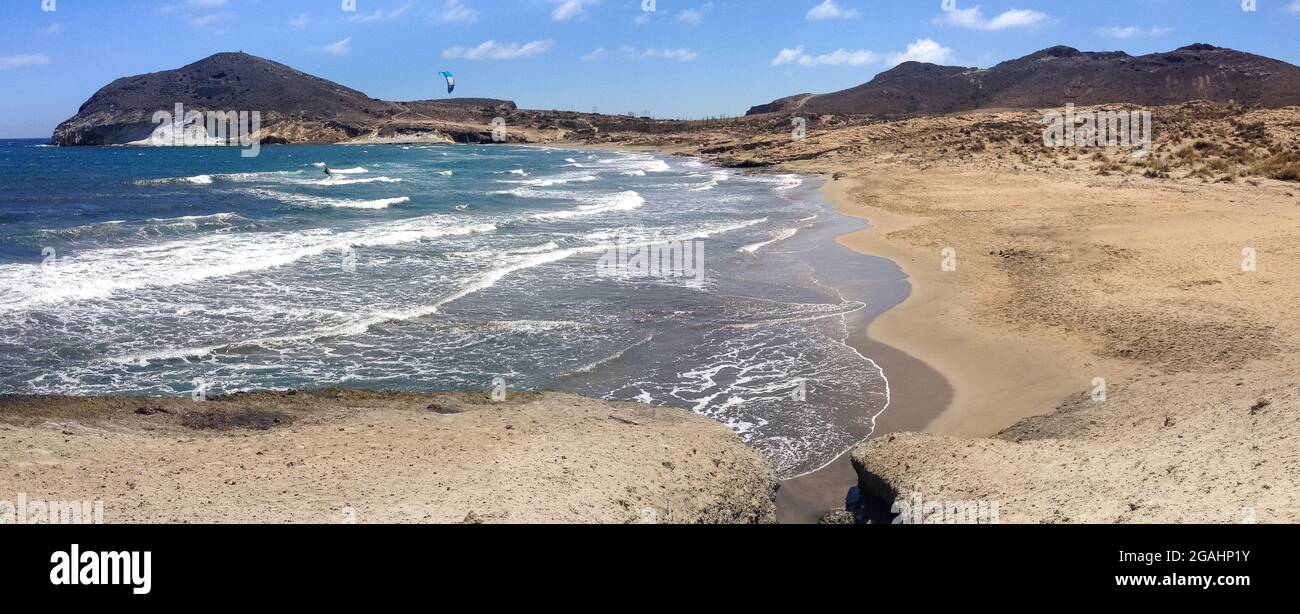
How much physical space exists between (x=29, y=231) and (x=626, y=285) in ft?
60.1

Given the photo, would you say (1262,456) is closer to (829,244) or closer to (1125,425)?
(1125,425)

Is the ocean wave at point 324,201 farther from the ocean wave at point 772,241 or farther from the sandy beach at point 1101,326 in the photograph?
the sandy beach at point 1101,326

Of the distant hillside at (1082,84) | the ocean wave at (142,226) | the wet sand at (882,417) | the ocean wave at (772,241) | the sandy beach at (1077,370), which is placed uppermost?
the distant hillside at (1082,84)

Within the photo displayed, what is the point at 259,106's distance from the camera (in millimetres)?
128375

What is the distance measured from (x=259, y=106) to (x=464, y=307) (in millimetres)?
130939

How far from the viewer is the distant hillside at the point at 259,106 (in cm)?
11881

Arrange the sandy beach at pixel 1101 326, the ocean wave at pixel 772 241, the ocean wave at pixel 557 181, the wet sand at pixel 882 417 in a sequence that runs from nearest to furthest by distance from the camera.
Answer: the sandy beach at pixel 1101 326 < the wet sand at pixel 882 417 < the ocean wave at pixel 772 241 < the ocean wave at pixel 557 181

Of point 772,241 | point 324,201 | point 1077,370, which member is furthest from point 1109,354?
point 324,201

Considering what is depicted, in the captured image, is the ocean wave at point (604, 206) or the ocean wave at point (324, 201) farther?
the ocean wave at point (324, 201)

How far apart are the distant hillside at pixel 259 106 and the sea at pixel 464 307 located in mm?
93185

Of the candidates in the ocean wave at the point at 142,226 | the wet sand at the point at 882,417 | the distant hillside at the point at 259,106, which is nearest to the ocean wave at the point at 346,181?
the ocean wave at the point at 142,226

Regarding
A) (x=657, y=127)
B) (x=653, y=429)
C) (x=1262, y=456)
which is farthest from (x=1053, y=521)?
(x=657, y=127)

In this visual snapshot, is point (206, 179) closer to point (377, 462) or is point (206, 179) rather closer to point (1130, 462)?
point (377, 462)

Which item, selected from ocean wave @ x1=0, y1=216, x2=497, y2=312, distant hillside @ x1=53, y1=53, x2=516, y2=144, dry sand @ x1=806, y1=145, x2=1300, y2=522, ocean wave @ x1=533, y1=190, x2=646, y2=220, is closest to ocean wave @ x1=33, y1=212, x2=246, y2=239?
ocean wave @ x1=0, y1=216, x2=497, y2=312
